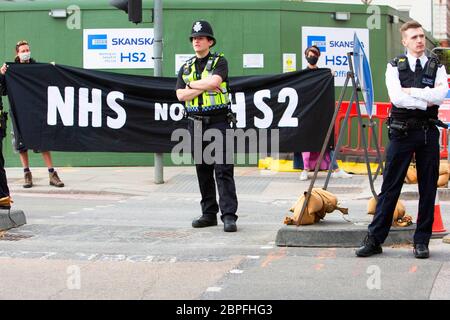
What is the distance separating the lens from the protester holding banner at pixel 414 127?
20.3 feet

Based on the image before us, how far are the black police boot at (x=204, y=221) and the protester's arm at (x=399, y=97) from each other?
2.93m

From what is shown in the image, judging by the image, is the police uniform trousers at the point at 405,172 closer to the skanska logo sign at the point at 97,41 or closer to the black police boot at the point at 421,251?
the black police boot at the point at 421,251

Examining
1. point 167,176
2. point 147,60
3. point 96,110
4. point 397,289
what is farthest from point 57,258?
point 147,60

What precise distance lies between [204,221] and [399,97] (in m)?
3.05

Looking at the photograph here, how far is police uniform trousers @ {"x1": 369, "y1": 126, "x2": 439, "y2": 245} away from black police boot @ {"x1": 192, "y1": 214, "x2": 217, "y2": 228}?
241cm

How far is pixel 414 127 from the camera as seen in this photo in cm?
624

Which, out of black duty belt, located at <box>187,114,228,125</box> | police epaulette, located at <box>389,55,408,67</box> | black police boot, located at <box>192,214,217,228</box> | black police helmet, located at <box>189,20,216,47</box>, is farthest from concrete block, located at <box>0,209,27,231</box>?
police epaulette, located at <box>389,55,408,67</box>

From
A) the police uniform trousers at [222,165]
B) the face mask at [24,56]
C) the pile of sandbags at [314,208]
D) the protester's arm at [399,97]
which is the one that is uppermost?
the face mask at [24,56]

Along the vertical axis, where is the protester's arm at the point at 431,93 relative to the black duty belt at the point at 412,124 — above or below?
above

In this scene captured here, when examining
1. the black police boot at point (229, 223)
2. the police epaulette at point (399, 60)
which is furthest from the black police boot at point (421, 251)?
the black police boot at point (229, 223)

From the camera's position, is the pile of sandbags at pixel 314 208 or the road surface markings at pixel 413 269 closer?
the road surface markings at pixel 413 269

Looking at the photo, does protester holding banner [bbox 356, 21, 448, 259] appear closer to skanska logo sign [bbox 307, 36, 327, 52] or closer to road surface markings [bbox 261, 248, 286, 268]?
road surface markings [bbox 261, 248, 286, 268]

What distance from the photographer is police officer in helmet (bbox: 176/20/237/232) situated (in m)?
7.91

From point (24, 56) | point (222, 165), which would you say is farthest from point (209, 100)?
point (24, 56)
